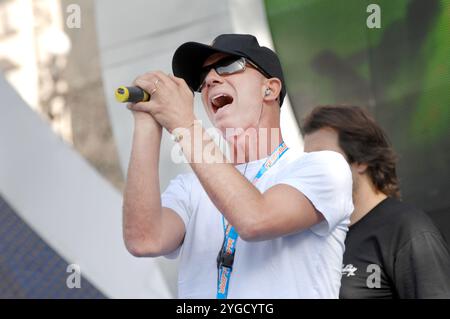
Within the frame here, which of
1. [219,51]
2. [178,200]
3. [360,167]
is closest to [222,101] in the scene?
[219,51]

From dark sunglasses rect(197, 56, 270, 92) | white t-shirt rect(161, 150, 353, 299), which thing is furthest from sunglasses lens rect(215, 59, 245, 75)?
white t-shirt rect(161, 150, 353, 299)

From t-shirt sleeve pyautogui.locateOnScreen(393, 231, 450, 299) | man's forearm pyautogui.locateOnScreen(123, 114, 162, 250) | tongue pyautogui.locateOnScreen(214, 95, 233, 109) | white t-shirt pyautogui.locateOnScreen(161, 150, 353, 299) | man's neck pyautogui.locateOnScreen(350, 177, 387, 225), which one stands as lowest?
t-shirt sleeve pyautogui.locateOnScreen(393, 231, 450, 299)

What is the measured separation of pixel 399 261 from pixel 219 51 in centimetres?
94

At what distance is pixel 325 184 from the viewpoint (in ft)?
5.41

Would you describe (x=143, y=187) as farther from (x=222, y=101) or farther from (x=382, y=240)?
(x=382, y=240)

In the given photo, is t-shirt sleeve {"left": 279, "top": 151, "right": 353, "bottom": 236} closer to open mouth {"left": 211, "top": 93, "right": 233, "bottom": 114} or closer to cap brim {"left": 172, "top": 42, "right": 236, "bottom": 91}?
open mouth {"left": 211, "top": 93, "right": 233, "bottom": 114}

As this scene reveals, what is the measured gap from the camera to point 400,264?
228 cm

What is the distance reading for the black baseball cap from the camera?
72.3 inches

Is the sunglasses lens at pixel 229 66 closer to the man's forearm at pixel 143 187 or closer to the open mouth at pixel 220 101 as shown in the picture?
Result: the open mouth at pixel 220 101

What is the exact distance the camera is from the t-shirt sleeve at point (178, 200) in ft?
5.98

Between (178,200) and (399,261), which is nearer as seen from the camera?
(178,200)

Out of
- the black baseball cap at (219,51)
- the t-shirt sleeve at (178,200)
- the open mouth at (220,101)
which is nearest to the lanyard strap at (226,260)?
the t-shirt sleeve at (178,200)

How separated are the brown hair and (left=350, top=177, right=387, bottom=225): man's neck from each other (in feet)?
0.17

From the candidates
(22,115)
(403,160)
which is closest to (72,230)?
(22,115)
